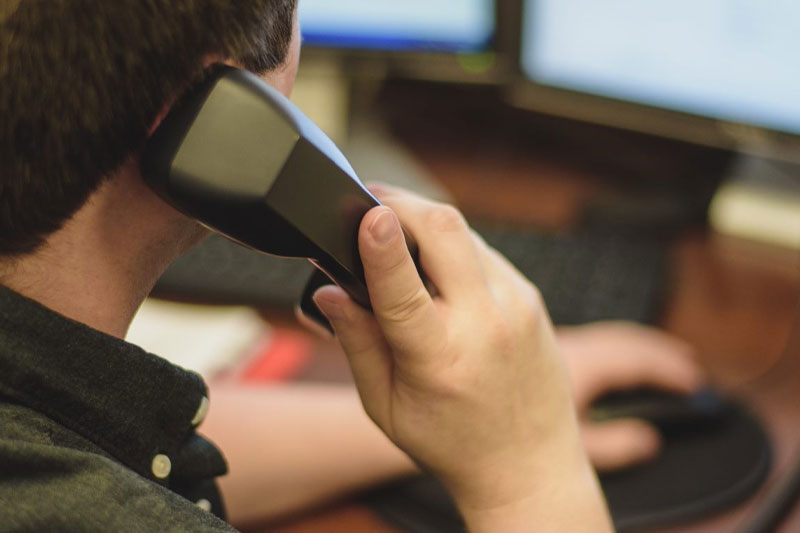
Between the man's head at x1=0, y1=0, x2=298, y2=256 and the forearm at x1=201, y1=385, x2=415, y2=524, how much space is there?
0.28 meters

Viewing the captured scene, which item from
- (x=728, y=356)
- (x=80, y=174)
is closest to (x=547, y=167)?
(x=728, y=356)

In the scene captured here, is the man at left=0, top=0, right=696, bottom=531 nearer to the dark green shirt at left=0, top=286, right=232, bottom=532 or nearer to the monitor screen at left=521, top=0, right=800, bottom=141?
the dark green shirt at left=0, top=286, right=232, bottom=532

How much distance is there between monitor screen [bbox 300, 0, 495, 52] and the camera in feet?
3.07

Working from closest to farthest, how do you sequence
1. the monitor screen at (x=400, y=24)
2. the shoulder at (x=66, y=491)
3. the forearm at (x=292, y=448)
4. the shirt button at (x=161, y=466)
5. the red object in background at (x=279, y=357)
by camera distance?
the shoulder at (x=66, y=491)
the shirt button at (x=161, y=466)
the forearm at (x=292, y=448)
the red object in background at (x=279, y=357)
the monitor screen at (x=400, y=24)

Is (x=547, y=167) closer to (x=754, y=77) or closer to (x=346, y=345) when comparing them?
(x=754, y=77)

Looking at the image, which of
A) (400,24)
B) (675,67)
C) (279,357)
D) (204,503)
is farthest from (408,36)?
(204,503)

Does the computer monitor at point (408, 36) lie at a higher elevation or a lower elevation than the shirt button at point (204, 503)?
higher

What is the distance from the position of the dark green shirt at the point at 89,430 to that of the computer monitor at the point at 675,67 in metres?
0.60

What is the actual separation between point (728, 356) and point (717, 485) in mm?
172

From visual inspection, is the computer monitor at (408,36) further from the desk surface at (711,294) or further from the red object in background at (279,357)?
the red object in background at (279,357)

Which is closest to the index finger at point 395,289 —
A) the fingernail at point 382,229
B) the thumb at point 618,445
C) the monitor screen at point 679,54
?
the fingernail at point 382,229

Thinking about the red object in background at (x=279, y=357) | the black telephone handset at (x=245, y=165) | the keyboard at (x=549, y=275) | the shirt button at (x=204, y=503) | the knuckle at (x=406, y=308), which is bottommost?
the red object in background at (x=279, y=357)

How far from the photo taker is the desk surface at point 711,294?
618 millimetres

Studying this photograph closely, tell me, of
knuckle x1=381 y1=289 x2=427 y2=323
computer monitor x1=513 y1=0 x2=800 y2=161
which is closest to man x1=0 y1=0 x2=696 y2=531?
knuckle x1=381 y1=289 x2=427 y2=323
